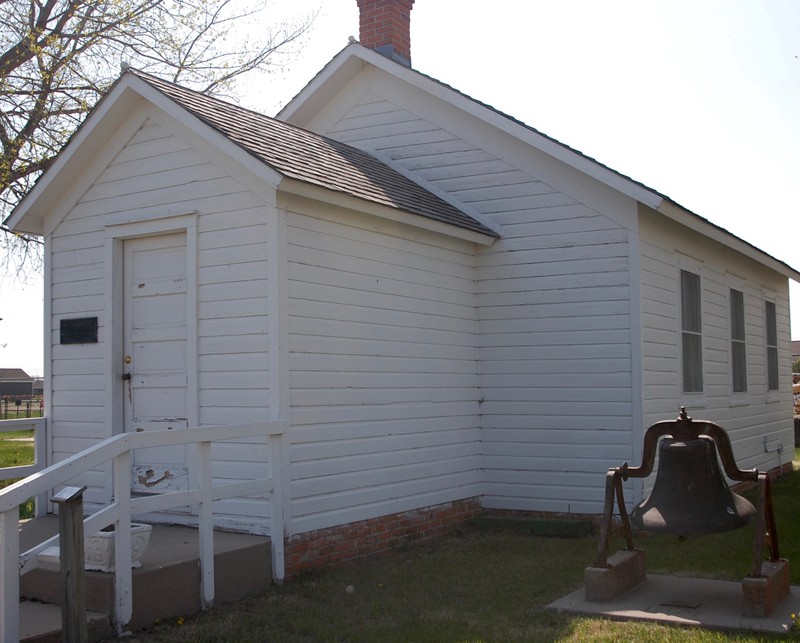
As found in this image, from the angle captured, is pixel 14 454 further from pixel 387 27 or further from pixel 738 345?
pixel 738 345

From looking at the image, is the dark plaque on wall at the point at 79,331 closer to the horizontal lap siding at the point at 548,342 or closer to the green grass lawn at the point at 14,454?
the horizontal lap siding at the point at 548,342

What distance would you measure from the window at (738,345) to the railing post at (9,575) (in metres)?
10.6

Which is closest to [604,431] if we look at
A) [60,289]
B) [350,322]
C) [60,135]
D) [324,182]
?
[350,322]

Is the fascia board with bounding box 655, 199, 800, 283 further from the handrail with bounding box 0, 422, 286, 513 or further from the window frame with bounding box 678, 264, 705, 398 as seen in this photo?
the handrail with bounding box 0, 422, 286, 513

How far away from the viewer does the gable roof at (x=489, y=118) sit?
31.0ft

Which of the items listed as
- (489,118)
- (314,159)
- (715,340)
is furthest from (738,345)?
(314,159)

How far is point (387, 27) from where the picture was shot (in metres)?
12.1

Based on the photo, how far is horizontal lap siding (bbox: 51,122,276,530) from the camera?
24.6ft

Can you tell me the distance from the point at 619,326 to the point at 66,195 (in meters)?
5.82

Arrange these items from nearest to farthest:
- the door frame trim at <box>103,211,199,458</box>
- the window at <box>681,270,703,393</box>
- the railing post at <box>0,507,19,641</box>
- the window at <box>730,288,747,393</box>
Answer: the railing post at <box>0,507,19,641</box>
the door frame trim at <box>103,211,199,458</box>
the window at <box>681,270,703,393</box>
the window at <box>730,288,747,393</box>

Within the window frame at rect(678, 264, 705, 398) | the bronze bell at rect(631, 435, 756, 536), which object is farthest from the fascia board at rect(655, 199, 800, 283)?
the bronze bell at rect(631, 435, 756, 536)

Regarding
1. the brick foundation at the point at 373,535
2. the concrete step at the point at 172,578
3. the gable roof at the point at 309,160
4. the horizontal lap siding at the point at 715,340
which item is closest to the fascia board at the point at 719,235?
the horizontal lap siding at the point at 715,340

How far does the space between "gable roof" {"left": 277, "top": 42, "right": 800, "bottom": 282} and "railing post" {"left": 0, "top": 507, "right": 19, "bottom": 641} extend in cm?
674

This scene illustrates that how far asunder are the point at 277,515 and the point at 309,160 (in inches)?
133
